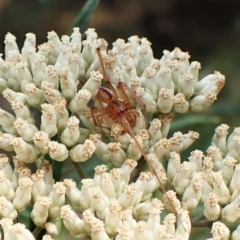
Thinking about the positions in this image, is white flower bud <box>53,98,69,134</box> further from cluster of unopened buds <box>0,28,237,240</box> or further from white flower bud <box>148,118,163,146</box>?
white flower bud <box>148,118,163,146</box>

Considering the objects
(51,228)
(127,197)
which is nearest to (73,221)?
(51,228)

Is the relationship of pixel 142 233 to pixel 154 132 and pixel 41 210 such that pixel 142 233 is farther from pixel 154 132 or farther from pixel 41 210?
pixel 154 132

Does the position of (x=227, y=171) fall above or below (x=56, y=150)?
below

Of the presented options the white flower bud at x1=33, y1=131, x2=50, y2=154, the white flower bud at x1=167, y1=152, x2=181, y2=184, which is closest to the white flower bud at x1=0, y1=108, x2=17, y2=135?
the white flower bud at x1=33, y1=131, x2=50, y2=154

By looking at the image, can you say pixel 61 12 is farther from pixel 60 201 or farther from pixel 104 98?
pixel 60 201

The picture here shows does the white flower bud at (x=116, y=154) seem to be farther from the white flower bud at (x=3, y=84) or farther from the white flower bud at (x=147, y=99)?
the white flower bud at (x=3, y=84)

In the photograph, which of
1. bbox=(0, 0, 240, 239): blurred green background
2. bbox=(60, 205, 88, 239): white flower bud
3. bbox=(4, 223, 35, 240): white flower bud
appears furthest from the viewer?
bbox=(0, 0, 240, 239): blurred green background

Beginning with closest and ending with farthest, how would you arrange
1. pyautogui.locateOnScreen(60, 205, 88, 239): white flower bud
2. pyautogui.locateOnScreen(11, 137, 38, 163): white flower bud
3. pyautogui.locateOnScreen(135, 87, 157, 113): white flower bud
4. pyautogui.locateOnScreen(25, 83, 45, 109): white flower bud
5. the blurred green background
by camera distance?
1. pyautogui.locateOnScreen(60, 205, 88, 239): white flower bud
2. pyautogui.locateOnScreen(11, 137, 38, 163): white flower bud
3. pyautogui.locateOnScreen(25, 83, 45, 109): white flower bud
4. pyautogui.locateOnScreen(135, 87, 157, 113): white flower bud
5. the blurred green background
